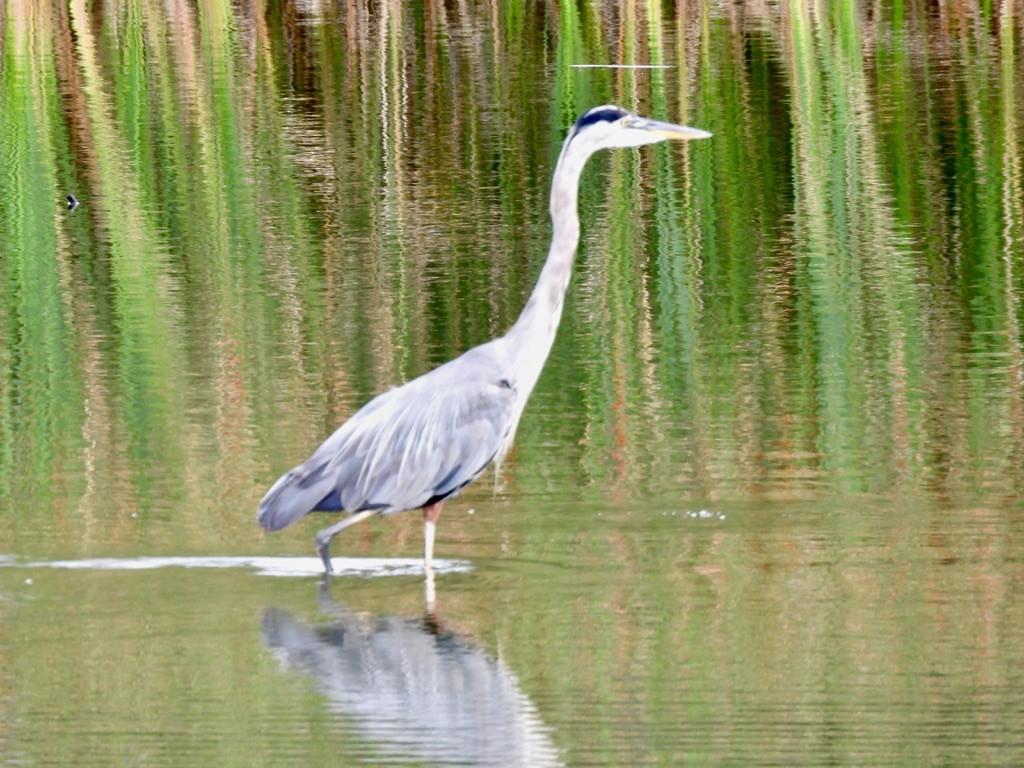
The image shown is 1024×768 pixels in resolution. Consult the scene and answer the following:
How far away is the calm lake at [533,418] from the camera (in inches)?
209

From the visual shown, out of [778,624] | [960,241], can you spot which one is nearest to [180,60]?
[960,241]

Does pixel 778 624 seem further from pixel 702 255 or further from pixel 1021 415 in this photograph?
pixel 702 255

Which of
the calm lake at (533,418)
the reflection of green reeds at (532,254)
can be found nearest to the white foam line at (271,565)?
the calm lake at (533,418)

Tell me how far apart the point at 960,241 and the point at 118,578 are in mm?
6492

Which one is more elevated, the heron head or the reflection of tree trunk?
the heron head

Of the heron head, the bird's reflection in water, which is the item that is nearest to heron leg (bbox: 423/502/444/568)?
the bird's reflection in water

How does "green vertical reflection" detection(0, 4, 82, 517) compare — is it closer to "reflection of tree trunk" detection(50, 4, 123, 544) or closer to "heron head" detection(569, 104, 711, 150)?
"reflection of tree trunk" detection(50, 4, 123, 544)

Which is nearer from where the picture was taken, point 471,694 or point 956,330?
point 471,694

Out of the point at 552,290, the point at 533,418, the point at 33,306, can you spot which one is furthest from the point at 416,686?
the point at 33,306

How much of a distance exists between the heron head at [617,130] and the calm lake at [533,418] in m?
1.12

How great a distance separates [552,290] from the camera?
7180 mm

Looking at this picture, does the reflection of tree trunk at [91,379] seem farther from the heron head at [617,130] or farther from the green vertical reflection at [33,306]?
the heron head at [617,130]

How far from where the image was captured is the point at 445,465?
6836mm

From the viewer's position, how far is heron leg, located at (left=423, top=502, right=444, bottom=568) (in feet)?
21.6
